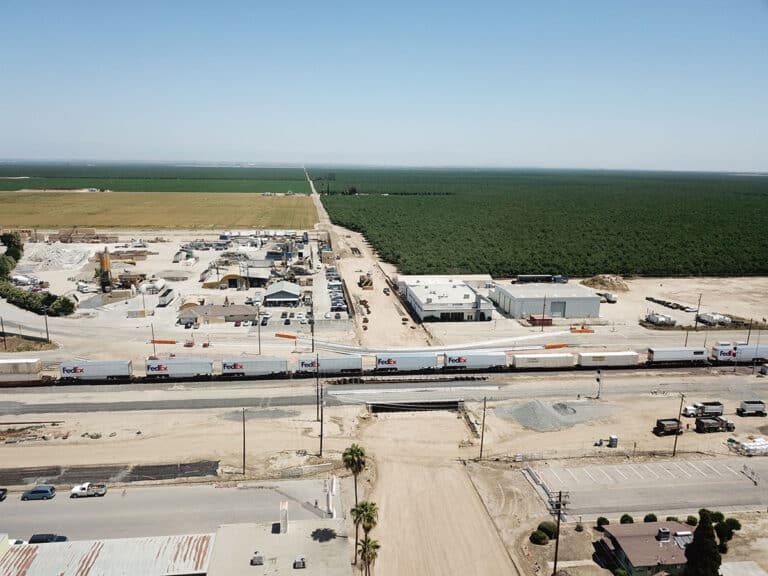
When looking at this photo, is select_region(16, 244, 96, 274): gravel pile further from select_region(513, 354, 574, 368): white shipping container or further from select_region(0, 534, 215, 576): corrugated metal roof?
select_region(0, 534, 215, 576): corrugated metal roof

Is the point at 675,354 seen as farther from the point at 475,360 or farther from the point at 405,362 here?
the point at 405,362

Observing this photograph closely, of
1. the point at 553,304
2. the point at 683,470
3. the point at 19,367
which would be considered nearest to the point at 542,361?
the point at 683,470

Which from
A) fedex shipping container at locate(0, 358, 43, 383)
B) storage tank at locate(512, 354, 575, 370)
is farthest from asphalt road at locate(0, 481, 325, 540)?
storage tank at locate(512, 354, 575, 370)

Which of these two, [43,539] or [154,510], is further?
[154,510]

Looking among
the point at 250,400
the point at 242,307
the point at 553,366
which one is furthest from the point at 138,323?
the point at 553,366

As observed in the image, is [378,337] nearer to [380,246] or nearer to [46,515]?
[46,515]

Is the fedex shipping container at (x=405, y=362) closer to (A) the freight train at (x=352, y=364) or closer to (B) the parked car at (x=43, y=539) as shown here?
(A) the freight train at (x=352, y=364)
